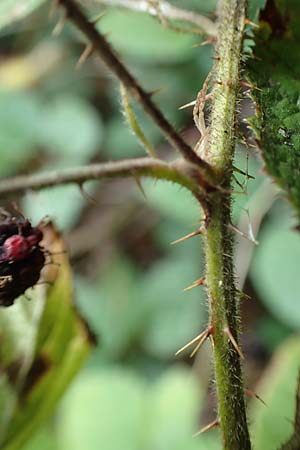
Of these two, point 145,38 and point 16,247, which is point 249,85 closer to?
point 16,247

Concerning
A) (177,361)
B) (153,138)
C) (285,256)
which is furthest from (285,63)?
(177,361)

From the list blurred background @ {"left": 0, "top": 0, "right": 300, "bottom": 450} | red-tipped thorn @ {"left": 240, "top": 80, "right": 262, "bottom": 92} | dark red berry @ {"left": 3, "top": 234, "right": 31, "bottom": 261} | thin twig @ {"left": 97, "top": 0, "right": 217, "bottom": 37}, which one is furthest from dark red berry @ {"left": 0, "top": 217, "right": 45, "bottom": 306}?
blurred background @ {"left": 0, "top": 0, "right": 300, "bottom": 450}

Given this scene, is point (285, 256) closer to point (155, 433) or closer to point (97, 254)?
point (155, 433)

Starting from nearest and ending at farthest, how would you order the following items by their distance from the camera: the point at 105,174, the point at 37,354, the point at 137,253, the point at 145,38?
the point at 105,174, the point at 37,354, the point at 145,38, the point at 137,253

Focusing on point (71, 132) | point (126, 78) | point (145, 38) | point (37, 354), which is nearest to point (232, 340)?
point (126, 78)

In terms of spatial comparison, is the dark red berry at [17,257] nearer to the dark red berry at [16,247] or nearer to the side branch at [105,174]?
the dark red berry at [16,247]

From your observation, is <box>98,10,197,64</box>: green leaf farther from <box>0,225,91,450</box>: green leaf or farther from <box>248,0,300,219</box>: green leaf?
<box>248,0,300,219</box>: green leaf
